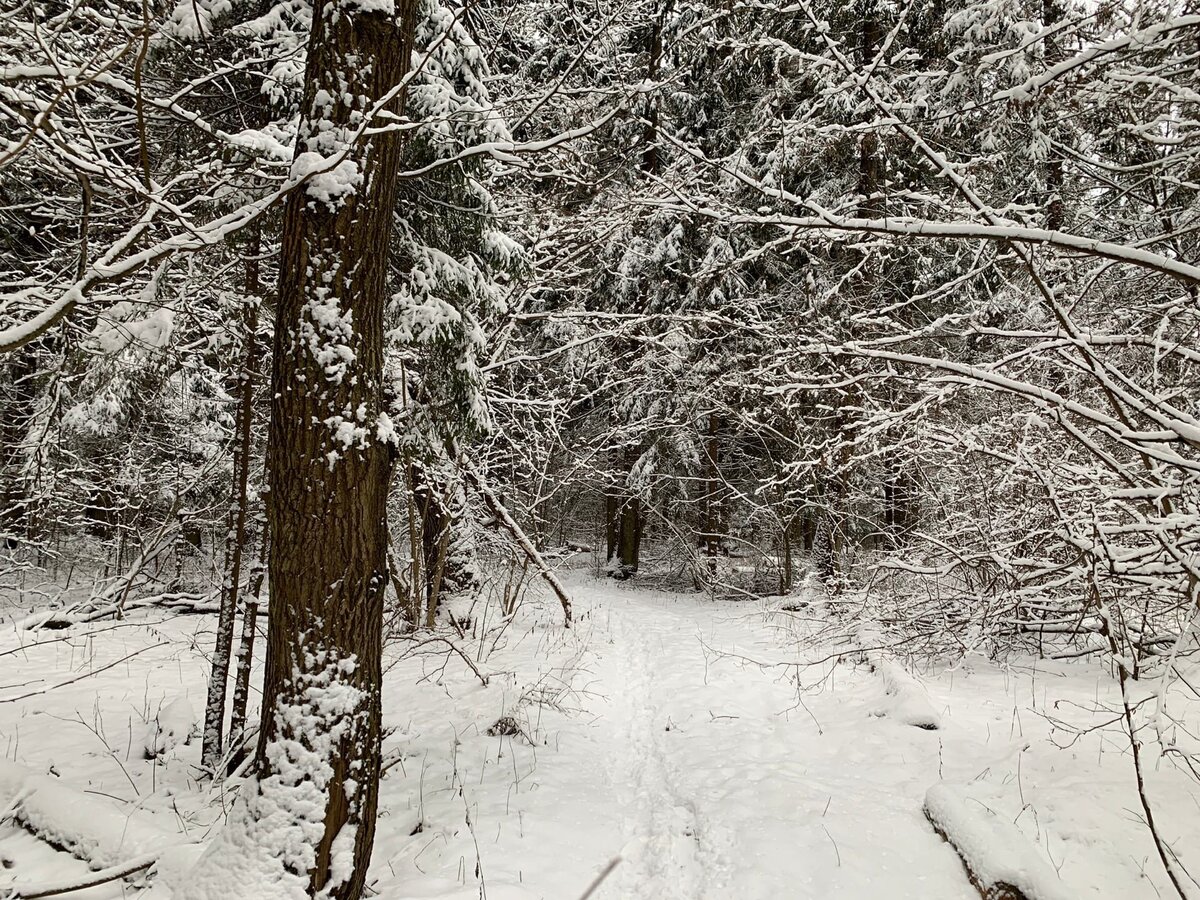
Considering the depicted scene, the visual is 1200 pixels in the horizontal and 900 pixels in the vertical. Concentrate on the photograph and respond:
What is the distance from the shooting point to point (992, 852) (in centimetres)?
344

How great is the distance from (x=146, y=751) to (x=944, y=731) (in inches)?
260

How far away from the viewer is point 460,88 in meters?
6.54

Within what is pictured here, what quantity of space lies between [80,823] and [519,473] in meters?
7.18

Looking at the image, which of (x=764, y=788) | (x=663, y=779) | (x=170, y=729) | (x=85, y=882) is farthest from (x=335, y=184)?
(x=170, y=729)

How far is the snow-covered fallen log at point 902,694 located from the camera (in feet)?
17.9

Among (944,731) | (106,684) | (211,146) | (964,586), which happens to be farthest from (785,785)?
(106,684)

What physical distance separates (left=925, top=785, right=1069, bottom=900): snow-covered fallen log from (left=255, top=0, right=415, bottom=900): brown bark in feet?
10.4

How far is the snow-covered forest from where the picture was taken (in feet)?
9.74

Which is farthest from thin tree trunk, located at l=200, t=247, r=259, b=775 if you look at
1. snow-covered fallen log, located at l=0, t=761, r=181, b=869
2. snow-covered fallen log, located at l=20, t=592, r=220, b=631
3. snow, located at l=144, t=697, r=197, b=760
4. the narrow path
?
the narrow path

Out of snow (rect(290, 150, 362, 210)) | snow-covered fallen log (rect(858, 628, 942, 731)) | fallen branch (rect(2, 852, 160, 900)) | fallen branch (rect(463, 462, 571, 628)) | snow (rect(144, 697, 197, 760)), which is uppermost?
snow (rect(290, 150, 362, 210))

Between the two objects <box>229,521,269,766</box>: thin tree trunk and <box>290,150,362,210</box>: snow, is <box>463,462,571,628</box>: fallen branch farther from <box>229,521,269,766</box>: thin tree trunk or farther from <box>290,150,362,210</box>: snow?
<box>290,150,362,210</box>: snow

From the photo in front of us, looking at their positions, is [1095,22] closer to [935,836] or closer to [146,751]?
[935,836]

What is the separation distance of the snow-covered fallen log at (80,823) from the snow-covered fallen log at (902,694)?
5.38 meters

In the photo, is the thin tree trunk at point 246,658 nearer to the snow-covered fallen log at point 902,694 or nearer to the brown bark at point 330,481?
the brown bark at point 330,481
